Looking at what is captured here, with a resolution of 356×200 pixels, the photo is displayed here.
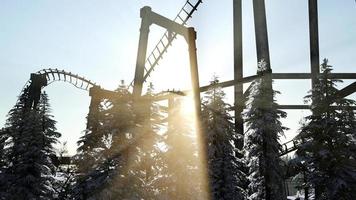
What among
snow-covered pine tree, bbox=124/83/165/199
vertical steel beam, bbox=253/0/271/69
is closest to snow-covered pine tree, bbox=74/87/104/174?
snow-covered pine tree, bbox=124/83/165/199

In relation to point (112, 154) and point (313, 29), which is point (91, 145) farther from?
point (313, 29)

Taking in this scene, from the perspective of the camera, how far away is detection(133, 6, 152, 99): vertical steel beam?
65.7 ft

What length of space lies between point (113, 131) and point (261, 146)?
32.4 feet

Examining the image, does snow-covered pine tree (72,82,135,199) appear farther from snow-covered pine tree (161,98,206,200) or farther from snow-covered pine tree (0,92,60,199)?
snow-covered pine tree (0,92,60,199)

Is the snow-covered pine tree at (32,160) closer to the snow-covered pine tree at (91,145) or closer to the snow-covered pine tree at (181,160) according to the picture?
the snow-covered pine tree at (91,145)

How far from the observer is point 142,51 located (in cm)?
2103

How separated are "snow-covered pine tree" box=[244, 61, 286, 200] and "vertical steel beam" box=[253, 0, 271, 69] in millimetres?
6105

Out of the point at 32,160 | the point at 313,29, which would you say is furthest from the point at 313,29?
the point at 32,160

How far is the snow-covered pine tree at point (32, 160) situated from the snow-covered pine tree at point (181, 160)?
10.8m

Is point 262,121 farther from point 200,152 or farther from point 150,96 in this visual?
point 150,96

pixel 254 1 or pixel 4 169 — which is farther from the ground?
pixel 254 1

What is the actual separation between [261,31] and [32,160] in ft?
66.1

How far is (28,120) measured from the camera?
1062 inches

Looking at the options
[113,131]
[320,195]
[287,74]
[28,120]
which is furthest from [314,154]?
[28,120]
